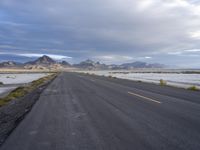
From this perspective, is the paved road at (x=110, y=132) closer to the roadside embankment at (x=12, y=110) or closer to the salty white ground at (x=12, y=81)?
the roadside embankment at (x=12, y=110)

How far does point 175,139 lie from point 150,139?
611 millimetres

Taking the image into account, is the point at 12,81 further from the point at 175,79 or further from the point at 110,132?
the point at 110,132

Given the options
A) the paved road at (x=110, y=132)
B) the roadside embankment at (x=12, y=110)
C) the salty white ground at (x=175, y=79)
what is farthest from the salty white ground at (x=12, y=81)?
the paved road at (x=110, y=132)

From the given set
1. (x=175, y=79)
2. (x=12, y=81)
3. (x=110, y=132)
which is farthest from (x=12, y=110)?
(x=12, y=81)

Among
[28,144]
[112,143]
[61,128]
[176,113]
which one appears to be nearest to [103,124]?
[61,128]

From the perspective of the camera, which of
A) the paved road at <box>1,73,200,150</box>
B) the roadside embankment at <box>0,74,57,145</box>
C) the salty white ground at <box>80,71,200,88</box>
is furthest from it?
the salty white ground at <box>80,71,200,88</box>

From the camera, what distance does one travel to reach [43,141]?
249 inches

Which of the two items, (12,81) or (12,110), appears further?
(12,81)

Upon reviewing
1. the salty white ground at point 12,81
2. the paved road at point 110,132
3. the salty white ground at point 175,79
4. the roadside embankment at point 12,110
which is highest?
the paved road at point 110,132

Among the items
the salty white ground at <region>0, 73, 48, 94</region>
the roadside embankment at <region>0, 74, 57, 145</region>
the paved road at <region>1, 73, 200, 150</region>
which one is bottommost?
the salty white ground at <region>0, 73, 48, 94</region>

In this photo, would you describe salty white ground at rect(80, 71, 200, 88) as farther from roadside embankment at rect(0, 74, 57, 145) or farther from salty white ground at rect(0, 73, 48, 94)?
salty white ground at rect(0, 73, 48, 94)

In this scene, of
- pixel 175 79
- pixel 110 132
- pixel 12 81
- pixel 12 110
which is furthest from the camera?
pixel 12 81

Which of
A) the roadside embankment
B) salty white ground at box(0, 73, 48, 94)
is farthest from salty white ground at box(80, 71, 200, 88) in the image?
salty white ground at box(0, 73, 48, 94)

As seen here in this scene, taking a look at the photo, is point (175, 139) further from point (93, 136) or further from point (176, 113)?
point (176, 113)
